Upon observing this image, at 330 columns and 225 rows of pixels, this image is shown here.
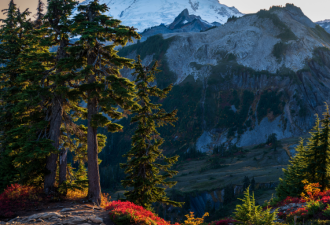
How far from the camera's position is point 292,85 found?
105562 mm

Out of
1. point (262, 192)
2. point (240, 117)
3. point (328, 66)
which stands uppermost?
point (328, 66)

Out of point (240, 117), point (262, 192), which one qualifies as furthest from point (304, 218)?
point (240, 117)

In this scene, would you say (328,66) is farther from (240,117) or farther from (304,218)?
(304,218)

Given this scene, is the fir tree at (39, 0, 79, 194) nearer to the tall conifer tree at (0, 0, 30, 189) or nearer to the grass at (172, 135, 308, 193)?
the tall conifer tree at (0, 0, 30, 189)

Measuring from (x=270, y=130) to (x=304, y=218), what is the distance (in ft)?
306

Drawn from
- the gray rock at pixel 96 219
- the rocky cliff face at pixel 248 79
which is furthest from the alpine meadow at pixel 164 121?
the rocky cliff face at pixel 248 79

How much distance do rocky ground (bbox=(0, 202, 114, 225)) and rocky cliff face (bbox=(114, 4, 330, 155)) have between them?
94420 millimetres

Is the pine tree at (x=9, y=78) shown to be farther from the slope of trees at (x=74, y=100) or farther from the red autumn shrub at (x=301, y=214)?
the red autumn shrub at (x=301, y=214)

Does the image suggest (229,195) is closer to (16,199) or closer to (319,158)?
(319,158)

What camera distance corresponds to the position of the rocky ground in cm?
950

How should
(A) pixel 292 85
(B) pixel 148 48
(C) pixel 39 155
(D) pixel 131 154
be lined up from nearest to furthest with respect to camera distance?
(C) pixel 39 155 < (D) pixel 131 154 < (A) pixel 292 85 < (B) pixel 148 48

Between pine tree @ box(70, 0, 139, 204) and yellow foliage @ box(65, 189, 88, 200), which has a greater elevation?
pine tree @ box(70, 0, 139, 204)

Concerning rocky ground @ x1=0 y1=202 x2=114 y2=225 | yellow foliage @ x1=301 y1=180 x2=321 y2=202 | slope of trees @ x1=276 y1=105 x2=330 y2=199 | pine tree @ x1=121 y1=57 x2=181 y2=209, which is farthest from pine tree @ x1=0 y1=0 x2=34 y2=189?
slope of trees @ x1=276 y1=105 x2=330 y2=199

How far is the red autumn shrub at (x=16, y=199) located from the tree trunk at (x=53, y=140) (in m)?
0.83
